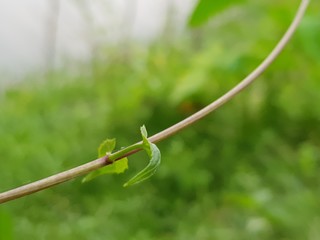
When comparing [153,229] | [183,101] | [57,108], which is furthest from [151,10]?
[153,229]

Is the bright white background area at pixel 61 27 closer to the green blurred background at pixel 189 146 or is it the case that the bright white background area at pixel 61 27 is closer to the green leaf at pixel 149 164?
the green blurred background at pixel 189 146

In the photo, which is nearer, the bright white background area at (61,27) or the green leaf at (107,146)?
the green leaf at (107,146)

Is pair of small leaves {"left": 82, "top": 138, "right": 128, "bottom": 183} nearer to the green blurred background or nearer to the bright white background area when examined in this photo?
the green blurred background

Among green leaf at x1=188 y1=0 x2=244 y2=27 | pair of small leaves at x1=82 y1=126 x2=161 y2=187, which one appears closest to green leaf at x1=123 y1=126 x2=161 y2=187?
pair of small leaves at x1=82 y1=126 x2=161 y2=187

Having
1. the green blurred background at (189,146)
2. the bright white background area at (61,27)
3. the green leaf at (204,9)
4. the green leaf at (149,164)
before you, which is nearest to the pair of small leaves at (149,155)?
the green leaf at (149,164)

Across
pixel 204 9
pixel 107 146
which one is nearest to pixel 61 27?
pixel 204 9
